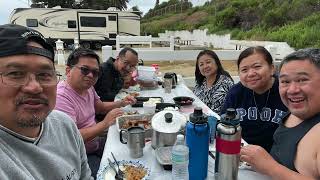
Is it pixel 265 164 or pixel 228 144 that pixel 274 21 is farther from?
pixel 228 144

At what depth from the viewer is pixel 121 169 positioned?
5.91 feet

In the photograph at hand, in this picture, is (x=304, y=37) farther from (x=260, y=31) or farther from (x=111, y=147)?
(x=111, y=147)

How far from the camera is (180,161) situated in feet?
5.21

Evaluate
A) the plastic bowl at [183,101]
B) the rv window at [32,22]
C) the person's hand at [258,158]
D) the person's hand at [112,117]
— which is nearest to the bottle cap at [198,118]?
the person's hand at [258,158]

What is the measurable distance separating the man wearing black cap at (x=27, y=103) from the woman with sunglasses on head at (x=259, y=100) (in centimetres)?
187

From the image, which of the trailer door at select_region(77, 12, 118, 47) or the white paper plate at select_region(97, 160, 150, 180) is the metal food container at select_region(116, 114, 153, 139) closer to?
the white paper plate at select_region(97, 160, 150, 180)

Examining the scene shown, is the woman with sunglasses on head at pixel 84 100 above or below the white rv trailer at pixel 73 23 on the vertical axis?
below

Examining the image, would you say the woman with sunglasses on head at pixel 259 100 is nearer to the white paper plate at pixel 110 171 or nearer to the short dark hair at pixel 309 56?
the short dark hair at pixel 309 56

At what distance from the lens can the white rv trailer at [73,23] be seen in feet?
72.4

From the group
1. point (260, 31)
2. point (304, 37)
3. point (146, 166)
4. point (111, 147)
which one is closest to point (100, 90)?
point (111, 147)

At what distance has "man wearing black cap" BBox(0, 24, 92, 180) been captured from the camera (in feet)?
4.39

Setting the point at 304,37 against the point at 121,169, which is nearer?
the point at 121,169

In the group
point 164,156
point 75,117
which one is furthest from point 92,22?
point 164,156

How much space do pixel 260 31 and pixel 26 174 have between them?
18843mm
